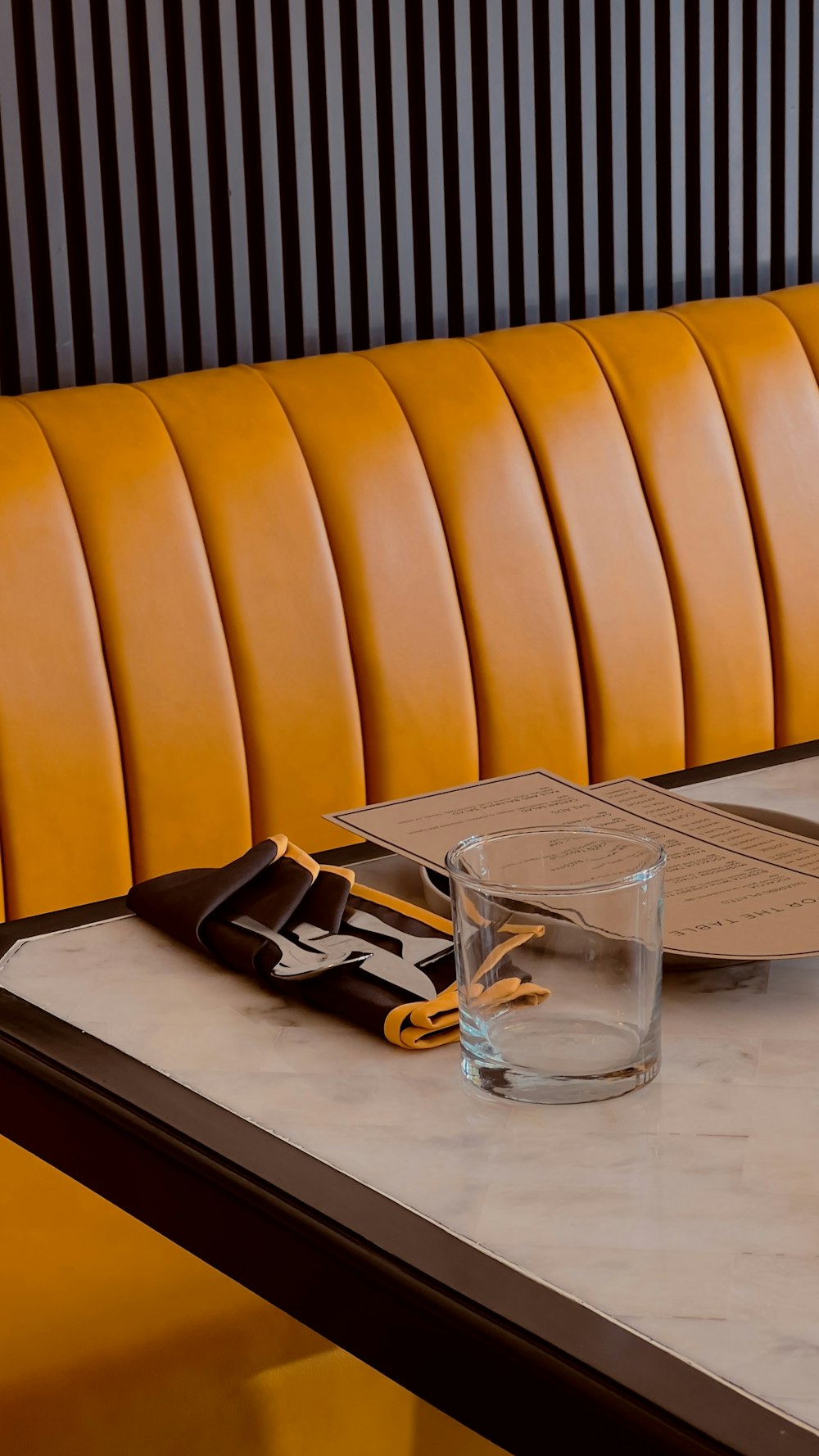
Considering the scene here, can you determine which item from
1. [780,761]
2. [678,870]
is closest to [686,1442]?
[678,870]

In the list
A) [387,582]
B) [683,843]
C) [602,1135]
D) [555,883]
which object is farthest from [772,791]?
[387,582]

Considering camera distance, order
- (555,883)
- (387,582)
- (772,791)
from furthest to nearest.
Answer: (387,582), (772,791), (555,883)

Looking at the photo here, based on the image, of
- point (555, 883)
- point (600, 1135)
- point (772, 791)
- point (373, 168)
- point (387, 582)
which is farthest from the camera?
point (373, 168)

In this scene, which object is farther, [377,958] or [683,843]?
[683,843]

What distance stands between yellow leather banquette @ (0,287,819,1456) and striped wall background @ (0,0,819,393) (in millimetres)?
203

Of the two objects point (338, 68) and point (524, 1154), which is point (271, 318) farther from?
point (524, 1154)

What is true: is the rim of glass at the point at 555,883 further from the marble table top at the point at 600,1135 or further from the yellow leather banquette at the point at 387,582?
the yellow leather banquette at the point at 387,582

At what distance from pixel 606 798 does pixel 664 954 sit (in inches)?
9.4

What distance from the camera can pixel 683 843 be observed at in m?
0.98

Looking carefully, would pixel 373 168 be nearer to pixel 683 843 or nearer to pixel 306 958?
pixel 683 843

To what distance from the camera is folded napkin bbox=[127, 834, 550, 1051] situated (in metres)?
0.80

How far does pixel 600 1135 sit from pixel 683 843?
31 cm

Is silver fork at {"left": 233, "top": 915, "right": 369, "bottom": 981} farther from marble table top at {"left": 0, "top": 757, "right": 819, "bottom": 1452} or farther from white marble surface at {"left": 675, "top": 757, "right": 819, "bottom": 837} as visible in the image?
white marble surface at {"left": 675, "top": 757, "right": 819, "bottom": 837}

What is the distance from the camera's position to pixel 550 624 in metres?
1.94
